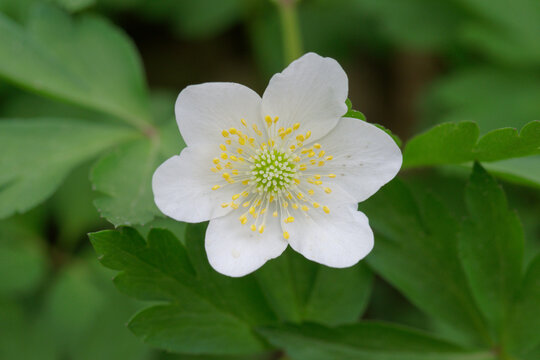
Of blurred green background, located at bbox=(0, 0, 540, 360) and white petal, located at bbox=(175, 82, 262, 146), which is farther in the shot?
blurred green background, located at bbox=(0, 0, 540, 360)

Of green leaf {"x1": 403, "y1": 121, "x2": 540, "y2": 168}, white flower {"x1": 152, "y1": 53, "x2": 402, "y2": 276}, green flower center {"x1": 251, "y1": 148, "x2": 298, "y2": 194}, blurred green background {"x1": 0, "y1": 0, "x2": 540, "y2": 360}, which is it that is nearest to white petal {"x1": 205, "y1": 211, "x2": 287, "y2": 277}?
white flower {"x1": 152, "y1": 53, "x2": 402, "y2": 276}

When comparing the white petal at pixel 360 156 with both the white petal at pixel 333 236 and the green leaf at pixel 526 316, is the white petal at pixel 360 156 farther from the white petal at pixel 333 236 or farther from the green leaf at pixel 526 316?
the green leaf at pixel 526 316

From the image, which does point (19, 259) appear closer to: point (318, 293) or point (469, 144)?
point (318, 293)

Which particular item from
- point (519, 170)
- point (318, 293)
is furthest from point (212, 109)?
point (519, 170)

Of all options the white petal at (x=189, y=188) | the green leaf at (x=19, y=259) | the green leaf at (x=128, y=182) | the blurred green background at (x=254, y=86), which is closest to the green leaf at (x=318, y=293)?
the white petal at (x=189, y=188)

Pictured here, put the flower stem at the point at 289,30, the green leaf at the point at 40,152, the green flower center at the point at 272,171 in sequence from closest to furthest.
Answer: the green flower center at the point at 272,171
the green leaf at the point at 40,152
the flower stem at the point at 289,30

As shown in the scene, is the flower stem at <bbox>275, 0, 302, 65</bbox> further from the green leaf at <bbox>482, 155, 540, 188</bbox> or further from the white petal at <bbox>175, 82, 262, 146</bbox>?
the green leaf at <bbox>482, 155, 540, 188</bbox>

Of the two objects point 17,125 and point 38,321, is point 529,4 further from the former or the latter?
point 38,321
